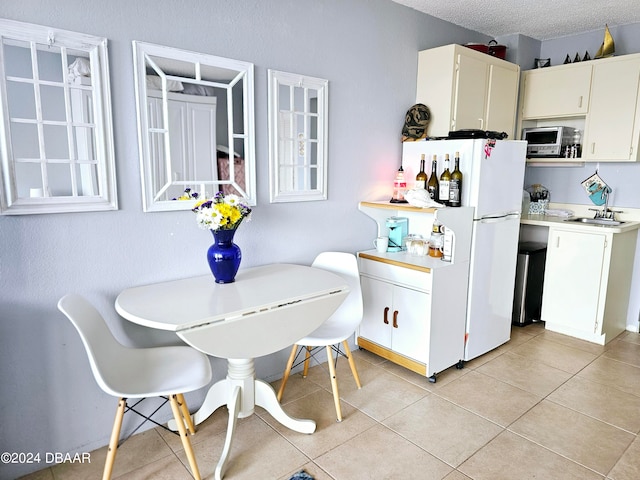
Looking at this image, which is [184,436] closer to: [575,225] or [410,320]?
[410,320]

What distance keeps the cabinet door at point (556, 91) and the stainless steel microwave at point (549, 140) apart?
129 mm

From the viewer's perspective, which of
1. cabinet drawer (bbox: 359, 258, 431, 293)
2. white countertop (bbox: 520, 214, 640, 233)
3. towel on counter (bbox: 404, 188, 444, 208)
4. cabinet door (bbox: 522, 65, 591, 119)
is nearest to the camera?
cabinet drawer (bbox: 359, 258, 431, 293)

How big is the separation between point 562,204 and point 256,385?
325 centimetres

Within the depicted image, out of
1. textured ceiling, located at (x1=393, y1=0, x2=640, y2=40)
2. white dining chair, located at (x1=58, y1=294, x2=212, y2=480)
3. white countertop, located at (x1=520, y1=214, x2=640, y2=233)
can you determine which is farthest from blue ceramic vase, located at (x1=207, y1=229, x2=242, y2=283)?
white countertop, located at (x1=520, y1=214, x2=640, y2=233)

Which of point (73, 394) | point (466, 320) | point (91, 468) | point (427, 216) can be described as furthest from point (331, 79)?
point (91, 468)

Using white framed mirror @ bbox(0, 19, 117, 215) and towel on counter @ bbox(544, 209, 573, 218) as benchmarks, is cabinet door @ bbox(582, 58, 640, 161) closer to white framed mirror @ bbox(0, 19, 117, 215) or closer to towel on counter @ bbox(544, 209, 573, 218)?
towel on counter @ bbox(544, 209, 573, 218)

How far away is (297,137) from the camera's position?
8.63 ft

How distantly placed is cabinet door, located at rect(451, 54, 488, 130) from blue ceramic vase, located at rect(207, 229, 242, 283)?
73.7 inches

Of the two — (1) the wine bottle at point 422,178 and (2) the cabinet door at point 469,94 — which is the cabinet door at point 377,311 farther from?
(2) the cabinet door at point 469,94

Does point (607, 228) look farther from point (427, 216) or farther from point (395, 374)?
point (395, 374)

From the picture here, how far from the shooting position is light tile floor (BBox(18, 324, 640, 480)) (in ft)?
6.34

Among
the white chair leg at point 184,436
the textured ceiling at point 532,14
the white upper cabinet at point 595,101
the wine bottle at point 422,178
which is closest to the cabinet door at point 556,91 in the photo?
the white upper cabinet at point 595,101

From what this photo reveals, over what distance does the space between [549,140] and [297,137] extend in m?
2.40

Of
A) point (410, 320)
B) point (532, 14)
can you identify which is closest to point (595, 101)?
point (532, 14)
